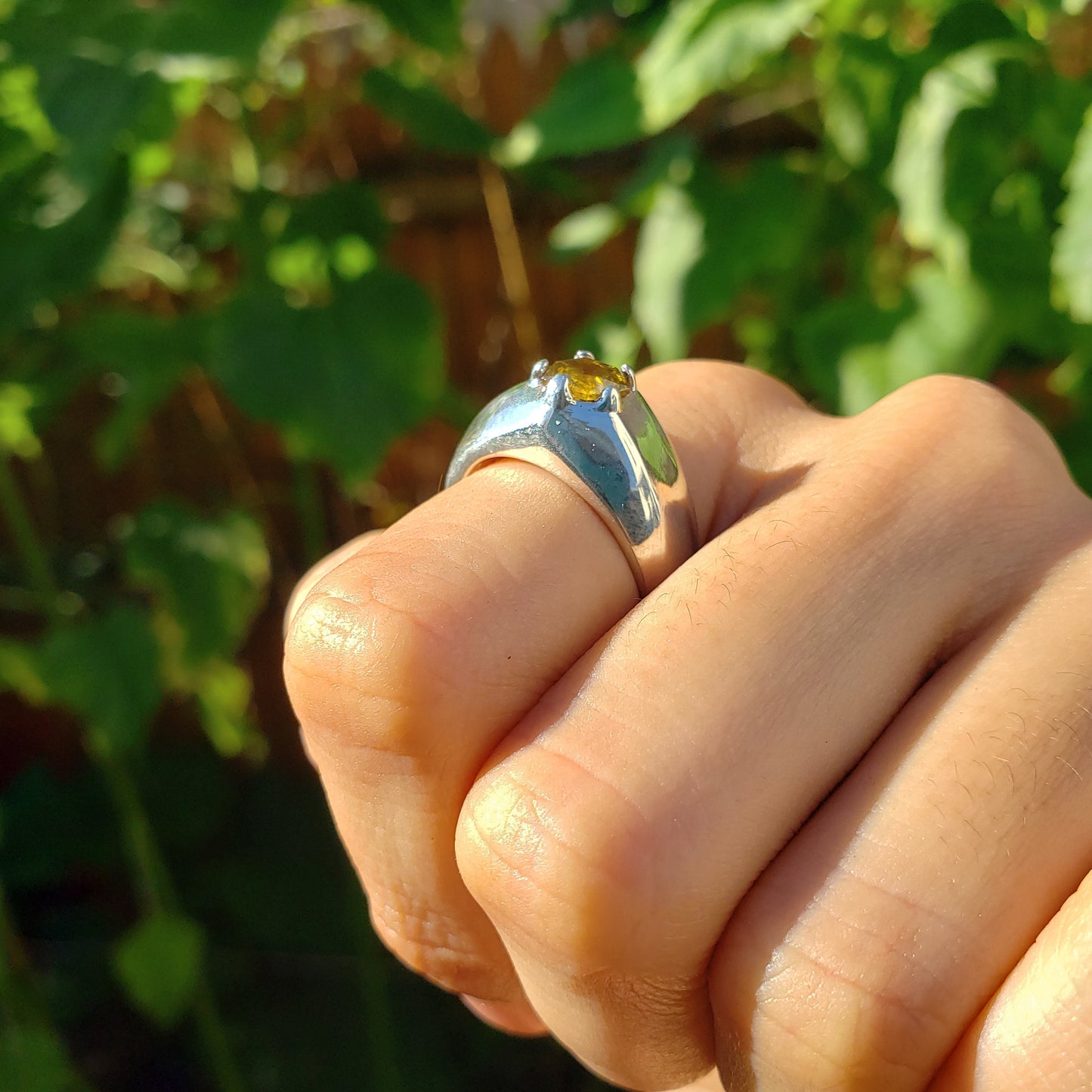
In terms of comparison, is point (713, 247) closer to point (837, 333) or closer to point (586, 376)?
point (837, 333)

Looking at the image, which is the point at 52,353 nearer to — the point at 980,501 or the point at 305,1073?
the point at 980,501

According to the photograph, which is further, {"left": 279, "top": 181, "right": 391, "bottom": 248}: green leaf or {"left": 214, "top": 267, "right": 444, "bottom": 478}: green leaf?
{"left": 279, "top": 181, "right": 391, "bottom": 248}: green leaf

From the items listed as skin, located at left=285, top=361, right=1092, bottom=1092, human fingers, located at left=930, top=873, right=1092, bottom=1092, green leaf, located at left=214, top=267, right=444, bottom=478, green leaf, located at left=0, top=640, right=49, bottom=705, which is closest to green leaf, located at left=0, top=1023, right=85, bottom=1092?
green leaf, located at left=0, top=640, right=49, bottom=705

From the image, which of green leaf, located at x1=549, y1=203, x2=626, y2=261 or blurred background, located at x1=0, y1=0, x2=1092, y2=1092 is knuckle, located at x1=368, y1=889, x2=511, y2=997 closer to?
blurred background, located at x1=0, y1=0, x2=1092, y2=1092

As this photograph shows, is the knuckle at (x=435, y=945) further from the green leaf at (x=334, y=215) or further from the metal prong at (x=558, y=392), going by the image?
the green leaf at (x=334, y=215)

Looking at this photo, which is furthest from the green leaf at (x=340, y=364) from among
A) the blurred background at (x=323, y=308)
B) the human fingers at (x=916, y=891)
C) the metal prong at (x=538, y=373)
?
the human fingers at (x=916, y=891)
